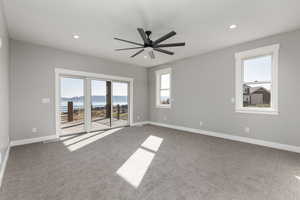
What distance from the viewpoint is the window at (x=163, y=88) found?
20.0 feet

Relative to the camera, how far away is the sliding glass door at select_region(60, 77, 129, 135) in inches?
185

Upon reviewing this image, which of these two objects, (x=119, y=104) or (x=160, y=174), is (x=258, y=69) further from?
(x=119, y=104)

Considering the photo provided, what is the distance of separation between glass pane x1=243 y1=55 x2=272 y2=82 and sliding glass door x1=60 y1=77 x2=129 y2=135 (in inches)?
178

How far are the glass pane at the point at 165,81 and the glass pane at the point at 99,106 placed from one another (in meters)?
2.60

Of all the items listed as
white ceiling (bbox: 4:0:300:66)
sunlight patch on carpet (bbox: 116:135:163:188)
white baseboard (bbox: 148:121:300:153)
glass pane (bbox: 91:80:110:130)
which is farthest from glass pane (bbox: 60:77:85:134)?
white baseboard (bbox: 148:121:300:153)

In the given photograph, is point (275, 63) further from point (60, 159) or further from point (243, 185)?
point (60, 159)

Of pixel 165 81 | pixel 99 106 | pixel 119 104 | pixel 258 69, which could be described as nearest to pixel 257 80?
pixel 258 69

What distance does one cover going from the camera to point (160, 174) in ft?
7.32

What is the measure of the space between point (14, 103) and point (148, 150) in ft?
12.3

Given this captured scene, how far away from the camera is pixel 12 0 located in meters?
2.24

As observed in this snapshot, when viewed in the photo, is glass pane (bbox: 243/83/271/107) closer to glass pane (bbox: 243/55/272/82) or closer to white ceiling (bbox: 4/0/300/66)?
glass pane (bbox: 243/55/272/82)

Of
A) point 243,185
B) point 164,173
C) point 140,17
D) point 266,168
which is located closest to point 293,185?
point 266,168

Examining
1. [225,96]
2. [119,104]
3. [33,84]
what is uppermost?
[33,84]

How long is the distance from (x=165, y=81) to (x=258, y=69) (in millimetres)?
3425
